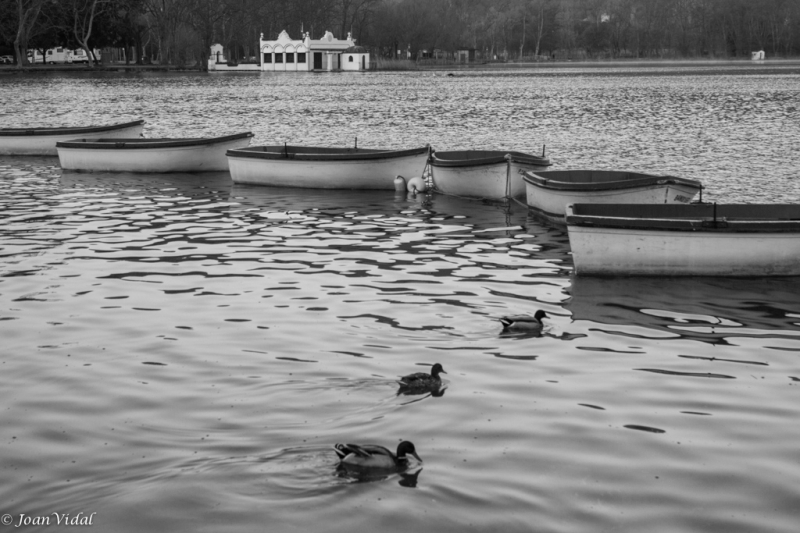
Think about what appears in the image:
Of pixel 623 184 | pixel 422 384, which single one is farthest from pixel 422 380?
pixel 623 184

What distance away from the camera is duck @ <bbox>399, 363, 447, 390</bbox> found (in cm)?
1011

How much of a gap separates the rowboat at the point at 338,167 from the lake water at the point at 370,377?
2461mm

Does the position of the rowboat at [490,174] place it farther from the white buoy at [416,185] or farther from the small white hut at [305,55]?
the small white hut at [305,55]

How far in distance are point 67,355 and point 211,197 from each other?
1431 cm

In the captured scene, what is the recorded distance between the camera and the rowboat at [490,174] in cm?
2364

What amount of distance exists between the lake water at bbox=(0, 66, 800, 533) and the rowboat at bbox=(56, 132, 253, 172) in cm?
704

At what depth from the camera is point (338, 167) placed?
25781mm

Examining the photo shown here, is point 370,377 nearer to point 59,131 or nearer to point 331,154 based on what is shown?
point 331,154

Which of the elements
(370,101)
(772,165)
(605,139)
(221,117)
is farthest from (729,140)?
(370,101)

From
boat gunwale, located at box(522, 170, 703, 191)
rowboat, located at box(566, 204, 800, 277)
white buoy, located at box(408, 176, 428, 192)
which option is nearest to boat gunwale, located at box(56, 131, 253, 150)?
white buoy, located at box(408, 176, 428, 192)

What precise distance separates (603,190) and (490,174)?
4.87m

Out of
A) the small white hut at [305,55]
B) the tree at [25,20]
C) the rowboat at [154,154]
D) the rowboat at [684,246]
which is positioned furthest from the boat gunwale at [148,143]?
the small white hut at [305,55]

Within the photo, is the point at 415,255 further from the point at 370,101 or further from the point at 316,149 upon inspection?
the point at 370,101
